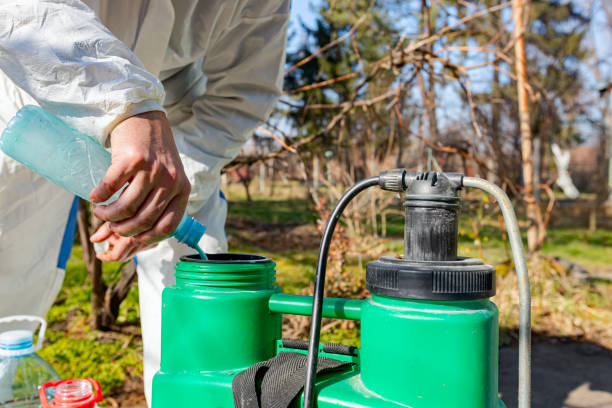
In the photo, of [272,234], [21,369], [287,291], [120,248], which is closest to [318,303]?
[120,248]

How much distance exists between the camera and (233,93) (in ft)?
5.21

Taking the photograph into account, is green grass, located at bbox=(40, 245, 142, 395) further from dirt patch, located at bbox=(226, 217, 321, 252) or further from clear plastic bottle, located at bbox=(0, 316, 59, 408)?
dirt patch, located at bbox=(226, 217, 321, 252)

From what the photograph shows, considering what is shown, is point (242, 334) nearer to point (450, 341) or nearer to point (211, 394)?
point (211, 394)

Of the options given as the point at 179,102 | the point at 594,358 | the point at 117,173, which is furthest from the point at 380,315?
the point at 594,358

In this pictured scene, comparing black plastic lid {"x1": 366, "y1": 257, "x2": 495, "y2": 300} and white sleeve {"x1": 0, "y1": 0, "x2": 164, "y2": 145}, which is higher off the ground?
white sleeve {"x1": 0, "y1": 0, "x2": 164, "y2": 145}

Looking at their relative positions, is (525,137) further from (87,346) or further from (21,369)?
(21,369)

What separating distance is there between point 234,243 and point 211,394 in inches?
230

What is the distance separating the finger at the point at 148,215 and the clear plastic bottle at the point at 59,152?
0.17 meters

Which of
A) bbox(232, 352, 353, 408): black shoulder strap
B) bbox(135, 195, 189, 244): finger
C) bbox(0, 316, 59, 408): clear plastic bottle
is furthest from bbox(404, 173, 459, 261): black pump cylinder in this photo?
bbox(0, 316, 59, 408): clear plastic bottle

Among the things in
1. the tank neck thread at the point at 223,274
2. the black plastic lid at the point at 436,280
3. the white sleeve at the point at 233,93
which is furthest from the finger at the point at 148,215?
the white sleeve at the point at 233,93

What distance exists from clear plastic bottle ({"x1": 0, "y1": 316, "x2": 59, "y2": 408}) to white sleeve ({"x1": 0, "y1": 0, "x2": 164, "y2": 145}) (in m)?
0.76

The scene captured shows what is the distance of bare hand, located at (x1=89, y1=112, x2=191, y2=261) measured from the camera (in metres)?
0.84

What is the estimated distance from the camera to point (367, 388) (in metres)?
0.80

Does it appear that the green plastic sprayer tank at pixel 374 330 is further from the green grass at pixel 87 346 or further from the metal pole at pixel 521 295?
the green grass at pixel 87 346
